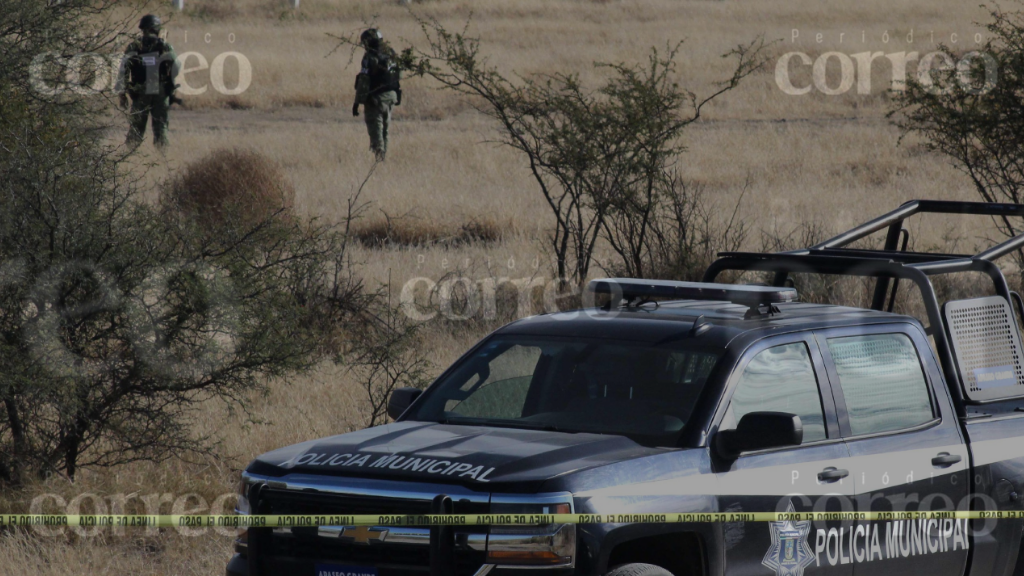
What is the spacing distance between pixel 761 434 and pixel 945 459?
3.85ft

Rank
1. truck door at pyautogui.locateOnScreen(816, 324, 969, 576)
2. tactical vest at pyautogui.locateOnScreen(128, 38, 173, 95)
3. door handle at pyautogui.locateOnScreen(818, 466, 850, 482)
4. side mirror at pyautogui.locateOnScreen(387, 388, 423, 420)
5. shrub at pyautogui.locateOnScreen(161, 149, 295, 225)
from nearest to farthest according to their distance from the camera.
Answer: door handle at pyautogui.locateOnScreen(818, 466, 850, 482) → truck door at pyautogui.locateOnScreen(816, 324, 969, 576) → side mirror at pyautogui.locateOnScreen(387, 388, 423, 420) → shrub at pyautogui.locateOnScreen(161, 149, 295, 225) → tactical vest at pyautogui.locateOnScreen(128, 38, 173, 95)

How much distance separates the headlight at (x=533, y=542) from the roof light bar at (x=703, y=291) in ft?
4.80

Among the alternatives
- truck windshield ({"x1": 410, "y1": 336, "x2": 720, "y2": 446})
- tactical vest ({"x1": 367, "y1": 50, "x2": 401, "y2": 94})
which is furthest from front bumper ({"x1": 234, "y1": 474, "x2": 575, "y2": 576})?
tactical vest ({"x1": 367, "y1": 50, "x2": 401, "y2": 94})

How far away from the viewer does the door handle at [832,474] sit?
189 inches

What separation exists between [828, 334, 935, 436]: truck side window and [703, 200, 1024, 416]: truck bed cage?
316mm

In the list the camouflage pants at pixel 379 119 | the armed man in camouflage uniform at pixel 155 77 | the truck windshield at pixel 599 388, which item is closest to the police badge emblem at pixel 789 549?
the truck windshield at pixel 599 388

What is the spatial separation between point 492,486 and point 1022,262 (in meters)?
→ 11.2

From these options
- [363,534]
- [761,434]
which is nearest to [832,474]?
[761,434]

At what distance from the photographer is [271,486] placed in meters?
4.52

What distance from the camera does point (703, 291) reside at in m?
5.41

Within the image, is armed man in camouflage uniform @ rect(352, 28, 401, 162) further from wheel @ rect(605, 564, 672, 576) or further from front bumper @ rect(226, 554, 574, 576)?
wheel @ rect(605, 564, 672, 576)

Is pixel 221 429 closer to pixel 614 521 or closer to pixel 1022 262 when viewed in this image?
pixel 614 521

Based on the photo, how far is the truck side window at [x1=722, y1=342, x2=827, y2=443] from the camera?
15.9 feet

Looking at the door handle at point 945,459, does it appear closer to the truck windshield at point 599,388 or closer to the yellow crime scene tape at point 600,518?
the yellow crime scene tape at point 600,518
